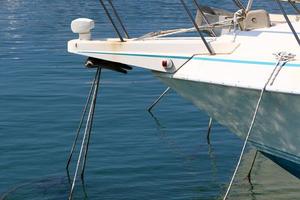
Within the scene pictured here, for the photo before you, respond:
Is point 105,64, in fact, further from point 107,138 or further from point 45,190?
point 107,138

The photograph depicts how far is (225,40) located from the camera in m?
9.53

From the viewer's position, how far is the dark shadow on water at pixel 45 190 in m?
11.2

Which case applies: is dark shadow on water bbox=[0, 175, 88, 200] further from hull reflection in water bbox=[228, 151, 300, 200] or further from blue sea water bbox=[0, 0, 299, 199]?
hull reflection in water bbox=[228, 151, 300, 200]

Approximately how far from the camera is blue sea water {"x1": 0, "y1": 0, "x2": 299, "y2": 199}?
38.5 feet

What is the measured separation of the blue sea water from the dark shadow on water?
0.01 m

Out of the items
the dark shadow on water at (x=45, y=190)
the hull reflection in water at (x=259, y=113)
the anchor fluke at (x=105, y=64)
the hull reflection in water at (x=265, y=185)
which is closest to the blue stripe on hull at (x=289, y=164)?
the hull reflection in water at (x=259, y=113)

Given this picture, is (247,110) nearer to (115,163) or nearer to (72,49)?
(72,49)

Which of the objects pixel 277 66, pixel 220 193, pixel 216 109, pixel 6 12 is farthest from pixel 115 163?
pixel 6 12

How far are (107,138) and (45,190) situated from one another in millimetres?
2987

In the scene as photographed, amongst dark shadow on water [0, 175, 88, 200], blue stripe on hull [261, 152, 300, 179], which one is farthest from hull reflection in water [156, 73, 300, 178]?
dark shadow on water [0, 175, 88, 200]

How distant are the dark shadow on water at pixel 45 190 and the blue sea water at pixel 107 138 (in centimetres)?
1

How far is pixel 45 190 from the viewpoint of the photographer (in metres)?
11.5

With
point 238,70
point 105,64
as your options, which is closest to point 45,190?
point 105,64

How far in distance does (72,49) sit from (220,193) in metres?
3.17
